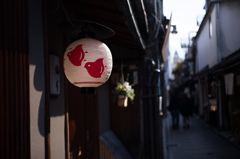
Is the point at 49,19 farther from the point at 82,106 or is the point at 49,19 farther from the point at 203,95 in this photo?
the point at 203,95

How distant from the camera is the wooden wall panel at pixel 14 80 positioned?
8.54ft

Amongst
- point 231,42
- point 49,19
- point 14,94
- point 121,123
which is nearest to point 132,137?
point 121,123

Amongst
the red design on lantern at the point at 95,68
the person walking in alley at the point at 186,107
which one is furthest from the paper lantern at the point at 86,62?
the person walking in alley at the point at 186,107

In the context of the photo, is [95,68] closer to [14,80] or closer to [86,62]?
[86,62]

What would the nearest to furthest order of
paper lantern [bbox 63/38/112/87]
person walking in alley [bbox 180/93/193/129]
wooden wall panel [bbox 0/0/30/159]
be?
wooden wall panel [bbox 0/0/30/159], paper lantern [bbox 63/38/112/87], person walking in alley [bbox 180/93/193/129]

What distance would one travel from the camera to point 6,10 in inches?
105

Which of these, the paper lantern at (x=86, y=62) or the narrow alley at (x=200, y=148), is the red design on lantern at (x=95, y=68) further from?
the narrow alley at (x=200, y=148)

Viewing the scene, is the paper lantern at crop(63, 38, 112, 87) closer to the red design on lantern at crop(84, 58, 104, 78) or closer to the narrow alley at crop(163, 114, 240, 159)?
the red design on lantern at crop(84, 58, 104, 78)

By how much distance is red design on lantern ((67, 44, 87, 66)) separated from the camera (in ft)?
10.6

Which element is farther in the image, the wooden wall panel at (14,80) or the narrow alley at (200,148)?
the narrow alley at (200,148)

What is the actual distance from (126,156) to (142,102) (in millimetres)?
2191

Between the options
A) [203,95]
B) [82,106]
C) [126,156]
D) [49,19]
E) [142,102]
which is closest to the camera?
[49,19]

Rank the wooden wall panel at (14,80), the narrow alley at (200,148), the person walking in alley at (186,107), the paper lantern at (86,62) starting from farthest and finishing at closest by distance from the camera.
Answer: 1. the person walking in alley at (186,107)
2. the narrow alley at (200,148)
3. the paper lantern at (86,62)
4. the wooden wall panel at (14,80)

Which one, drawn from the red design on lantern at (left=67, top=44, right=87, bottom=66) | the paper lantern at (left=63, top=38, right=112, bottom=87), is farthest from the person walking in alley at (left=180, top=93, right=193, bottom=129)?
the red design on lantern at (left=67, top=44, right=87, bottom=66)
